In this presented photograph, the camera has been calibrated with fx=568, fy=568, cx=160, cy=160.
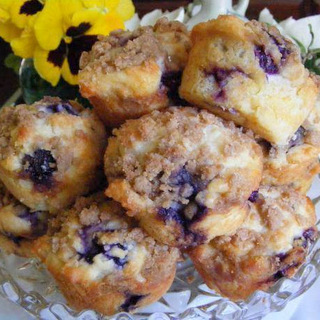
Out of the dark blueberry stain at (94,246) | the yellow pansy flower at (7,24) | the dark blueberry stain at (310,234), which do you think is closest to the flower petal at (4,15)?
the yellow pansy flower at (7,24)

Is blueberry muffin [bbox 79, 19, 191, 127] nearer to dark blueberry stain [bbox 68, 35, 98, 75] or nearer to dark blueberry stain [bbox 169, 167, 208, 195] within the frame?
dark blueberry stain [bbox 169, 167, 208, 195]

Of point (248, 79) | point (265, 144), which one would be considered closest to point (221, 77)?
point (248, 79)

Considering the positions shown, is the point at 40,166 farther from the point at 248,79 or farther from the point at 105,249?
the point at 248,79

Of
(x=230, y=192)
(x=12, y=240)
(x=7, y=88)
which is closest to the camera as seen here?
(x=230, y=192)

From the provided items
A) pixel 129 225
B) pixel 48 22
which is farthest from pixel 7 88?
pixel 129 225

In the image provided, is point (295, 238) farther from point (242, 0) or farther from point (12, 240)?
point (242, 0)

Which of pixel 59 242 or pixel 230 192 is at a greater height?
pixel 230 192

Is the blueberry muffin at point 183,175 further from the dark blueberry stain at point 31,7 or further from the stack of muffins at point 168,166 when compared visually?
the dark blueberry stain at point 31,7
